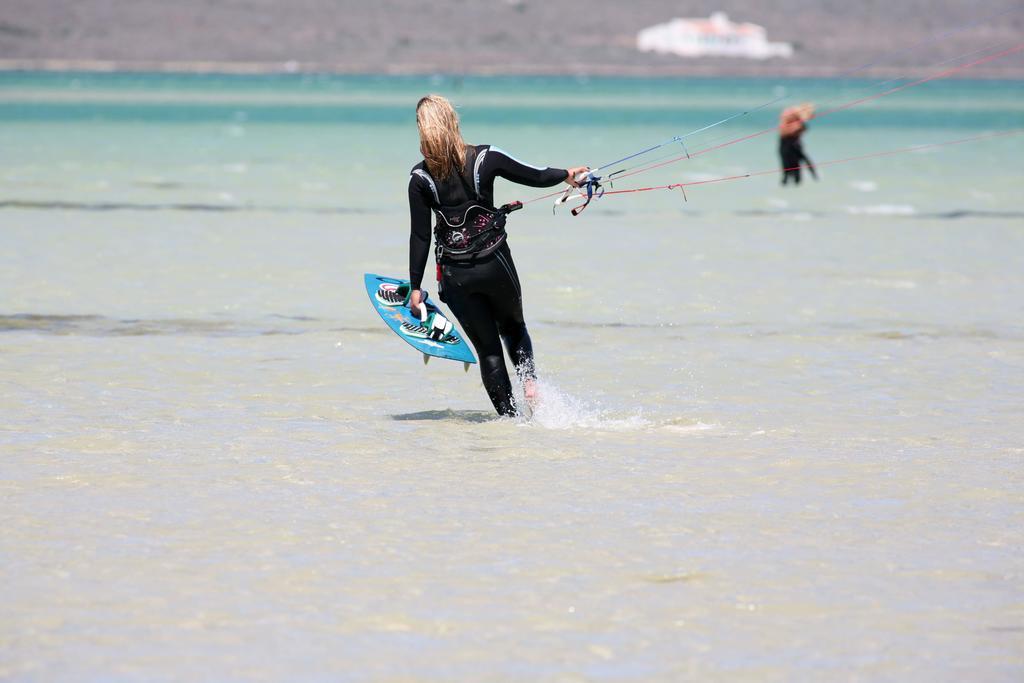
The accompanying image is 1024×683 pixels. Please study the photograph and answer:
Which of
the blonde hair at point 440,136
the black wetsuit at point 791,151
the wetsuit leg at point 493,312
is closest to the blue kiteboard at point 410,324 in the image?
the wetsuit leg at point 493,312

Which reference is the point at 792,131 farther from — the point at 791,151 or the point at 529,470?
the point at 529,470

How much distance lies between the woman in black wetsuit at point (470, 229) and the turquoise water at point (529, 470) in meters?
0.57

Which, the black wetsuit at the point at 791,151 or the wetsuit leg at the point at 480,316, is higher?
the black wetsuit at the point at 791,151

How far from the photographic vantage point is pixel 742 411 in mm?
9359

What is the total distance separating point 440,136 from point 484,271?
766mm

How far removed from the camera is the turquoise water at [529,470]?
541cm

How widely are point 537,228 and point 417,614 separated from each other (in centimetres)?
1580

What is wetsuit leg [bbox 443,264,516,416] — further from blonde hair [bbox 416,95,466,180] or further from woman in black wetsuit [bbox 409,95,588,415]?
blonde hair [bbox 416,95,466,180]

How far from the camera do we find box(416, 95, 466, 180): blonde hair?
7.99 metres

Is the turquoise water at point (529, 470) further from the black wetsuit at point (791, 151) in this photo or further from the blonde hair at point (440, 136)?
the black wetsuit at point (791, 151)

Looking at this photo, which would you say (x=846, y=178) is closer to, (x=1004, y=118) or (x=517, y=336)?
(x=517, y=336)

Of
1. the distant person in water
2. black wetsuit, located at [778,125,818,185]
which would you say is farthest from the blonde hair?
black wetsuit, located at [778,125,818,185]

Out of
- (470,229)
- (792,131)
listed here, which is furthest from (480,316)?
(792,131)

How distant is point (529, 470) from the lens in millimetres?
7762
